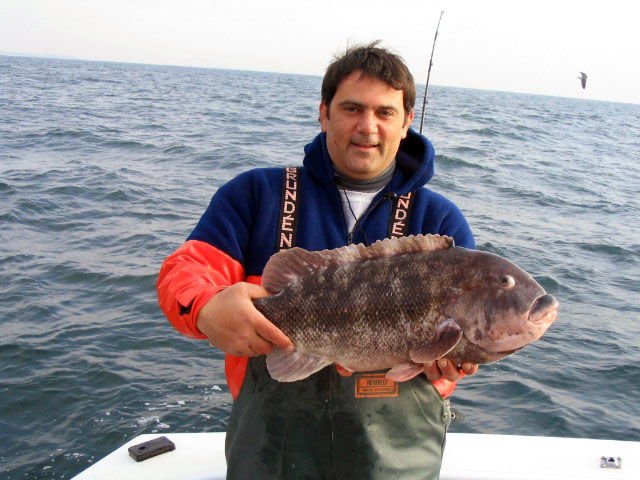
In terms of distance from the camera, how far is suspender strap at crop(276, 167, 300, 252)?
3281 mm

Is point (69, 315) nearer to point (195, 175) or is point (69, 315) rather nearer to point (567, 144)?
point (195, 175)

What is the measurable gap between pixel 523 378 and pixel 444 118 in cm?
3461

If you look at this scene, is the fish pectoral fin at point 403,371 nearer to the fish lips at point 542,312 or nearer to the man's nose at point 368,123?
the fish lips at point 542,312

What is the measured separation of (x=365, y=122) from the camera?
10.4 ft

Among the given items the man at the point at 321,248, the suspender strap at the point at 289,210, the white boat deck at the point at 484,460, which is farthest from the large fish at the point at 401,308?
the white boat deck at the point at 484,460

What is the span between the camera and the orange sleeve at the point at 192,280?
2.77 meters

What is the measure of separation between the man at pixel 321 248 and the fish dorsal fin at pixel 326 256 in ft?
0.37

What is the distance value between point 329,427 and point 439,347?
0.72 m

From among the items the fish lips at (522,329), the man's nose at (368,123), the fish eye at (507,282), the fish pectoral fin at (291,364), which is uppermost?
the man's nose at (368,123)

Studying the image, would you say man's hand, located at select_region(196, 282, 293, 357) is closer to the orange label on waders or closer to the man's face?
the orange label on waders

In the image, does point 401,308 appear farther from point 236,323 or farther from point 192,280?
point 192,280

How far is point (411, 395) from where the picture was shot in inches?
122

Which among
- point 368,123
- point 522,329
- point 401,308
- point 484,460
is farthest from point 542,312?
point 484,460

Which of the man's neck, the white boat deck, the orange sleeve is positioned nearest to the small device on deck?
the white boat deck
